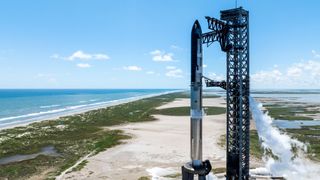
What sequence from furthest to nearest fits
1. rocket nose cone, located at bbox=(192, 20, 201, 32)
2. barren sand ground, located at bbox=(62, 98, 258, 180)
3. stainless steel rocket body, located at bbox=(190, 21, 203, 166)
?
barren sand ground, located at bbox=(62, 98, 258, 180), rocket nose cone, located at bbox=(192, 20, 201, 32), stainless steel rocket body, located at bbox=(190, 21, 203, 166)

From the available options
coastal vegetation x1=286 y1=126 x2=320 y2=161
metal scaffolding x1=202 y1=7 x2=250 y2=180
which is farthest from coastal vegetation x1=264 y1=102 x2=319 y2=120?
metal scaffolding x1=202 y1=7 x2=250 y2=180

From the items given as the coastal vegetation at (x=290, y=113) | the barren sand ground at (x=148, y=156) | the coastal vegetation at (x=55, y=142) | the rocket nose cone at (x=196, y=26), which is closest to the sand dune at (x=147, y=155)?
the barren sand ground at (x=148, y=156)

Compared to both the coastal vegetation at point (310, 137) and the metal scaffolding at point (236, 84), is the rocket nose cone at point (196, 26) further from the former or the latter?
the coastal vegetation at point (310, 137)

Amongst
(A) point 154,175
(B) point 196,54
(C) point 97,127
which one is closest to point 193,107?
(B) point 196,54

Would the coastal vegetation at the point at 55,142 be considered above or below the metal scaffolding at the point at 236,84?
below

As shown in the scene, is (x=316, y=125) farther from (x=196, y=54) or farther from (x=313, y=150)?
(x=196, y=54)

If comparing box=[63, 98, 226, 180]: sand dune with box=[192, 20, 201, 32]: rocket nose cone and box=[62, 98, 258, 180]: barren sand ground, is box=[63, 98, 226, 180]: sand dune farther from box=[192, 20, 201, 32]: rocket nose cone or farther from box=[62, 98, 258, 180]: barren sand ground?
box=[192, 20, 201, 32]: rocket nose cone

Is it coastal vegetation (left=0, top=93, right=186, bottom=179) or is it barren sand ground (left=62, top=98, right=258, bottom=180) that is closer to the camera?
barren sand ground (left=62, top=98, right=258, bottom=180)
